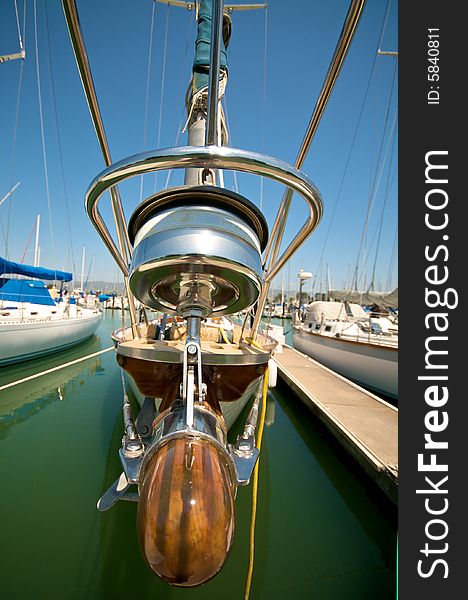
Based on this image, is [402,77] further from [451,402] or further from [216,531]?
[216,531]

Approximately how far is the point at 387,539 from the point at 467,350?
1.89 meters

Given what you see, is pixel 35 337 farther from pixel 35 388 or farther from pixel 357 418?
pixel 357 418

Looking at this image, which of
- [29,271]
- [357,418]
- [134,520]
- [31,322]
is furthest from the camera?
[29,271]

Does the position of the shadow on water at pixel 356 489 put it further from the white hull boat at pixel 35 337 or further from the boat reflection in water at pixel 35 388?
the white hull boat at pixel 35 337

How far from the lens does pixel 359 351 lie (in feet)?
23.1

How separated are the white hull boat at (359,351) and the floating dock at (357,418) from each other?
1014 millimetres

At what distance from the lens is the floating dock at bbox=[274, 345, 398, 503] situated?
2942 mm

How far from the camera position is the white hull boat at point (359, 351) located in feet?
20.5

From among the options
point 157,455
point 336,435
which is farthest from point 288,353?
point 157,455

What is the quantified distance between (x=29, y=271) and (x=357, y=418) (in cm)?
1261

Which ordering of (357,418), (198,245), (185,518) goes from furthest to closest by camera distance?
(357,418) → (198,245) → (185,518)

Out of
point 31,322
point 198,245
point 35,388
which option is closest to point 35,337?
point 31,322

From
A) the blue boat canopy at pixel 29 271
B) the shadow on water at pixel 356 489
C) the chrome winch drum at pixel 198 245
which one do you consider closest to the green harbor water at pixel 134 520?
the shadow on water at pixel 356 489

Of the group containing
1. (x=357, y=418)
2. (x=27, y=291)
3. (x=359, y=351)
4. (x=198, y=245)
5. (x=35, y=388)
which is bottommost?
(x=35, y=388)
